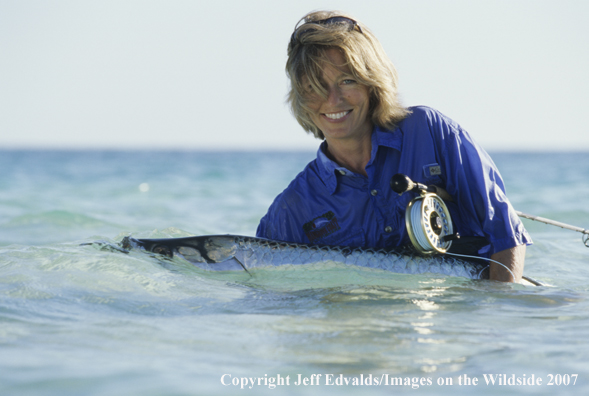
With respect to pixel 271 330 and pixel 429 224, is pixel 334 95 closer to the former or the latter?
pixel 429 224

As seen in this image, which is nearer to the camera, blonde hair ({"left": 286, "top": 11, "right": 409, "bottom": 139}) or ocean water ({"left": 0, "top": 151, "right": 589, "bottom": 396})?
ocean water ({"left": 0, "top": 151, "right": 589, "bottom": 396})

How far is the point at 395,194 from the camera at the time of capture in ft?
13.1

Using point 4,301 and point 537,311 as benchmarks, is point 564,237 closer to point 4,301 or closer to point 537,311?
point 537,311

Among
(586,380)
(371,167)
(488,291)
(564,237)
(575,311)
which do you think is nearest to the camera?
(586,380)

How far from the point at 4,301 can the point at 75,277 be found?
62 cm

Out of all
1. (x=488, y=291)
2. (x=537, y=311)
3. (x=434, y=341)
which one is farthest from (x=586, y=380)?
(x=488, y=291)

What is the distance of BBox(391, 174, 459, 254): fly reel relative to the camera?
3.50 metres

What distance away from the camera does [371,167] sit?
4012mm

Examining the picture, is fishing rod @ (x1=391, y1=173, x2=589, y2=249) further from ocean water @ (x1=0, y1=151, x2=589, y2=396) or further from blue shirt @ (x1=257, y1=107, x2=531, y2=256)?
ocean water @ (x1=0, y1=151, x2=589, y2=396)

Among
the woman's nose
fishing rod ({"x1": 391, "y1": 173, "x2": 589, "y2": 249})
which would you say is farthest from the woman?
fishing rod ({"x1": 391, "y1": 173, "x2": 589, "y2": 249})

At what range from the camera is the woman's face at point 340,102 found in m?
3.85

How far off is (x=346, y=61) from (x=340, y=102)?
0.27 m

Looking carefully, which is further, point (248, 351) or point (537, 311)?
point (537, 311)

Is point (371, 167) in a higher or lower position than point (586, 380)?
higher
